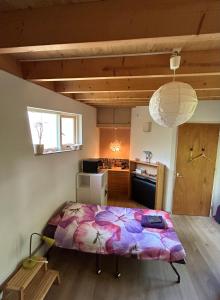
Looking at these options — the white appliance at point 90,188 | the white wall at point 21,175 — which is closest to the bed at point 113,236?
the white wall at point 21,175

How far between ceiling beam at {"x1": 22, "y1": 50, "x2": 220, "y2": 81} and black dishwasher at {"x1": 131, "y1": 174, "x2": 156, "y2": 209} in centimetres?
293

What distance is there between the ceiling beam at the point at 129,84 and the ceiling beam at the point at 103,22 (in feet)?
4.52

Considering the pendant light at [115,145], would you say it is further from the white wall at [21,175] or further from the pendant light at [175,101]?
the pendant light at [175,101]

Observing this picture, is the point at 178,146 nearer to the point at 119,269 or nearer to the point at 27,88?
the point at 119,269

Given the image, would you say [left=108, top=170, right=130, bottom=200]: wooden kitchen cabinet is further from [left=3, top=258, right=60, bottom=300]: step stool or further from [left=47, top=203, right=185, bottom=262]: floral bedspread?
[left=3, top=258, right=60, bottom=300]: step stool

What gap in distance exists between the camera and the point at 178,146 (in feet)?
13.2

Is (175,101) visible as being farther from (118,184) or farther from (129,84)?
(118,184)

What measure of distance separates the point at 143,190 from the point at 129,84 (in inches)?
112

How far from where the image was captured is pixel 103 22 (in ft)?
3.92

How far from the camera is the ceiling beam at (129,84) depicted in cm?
248

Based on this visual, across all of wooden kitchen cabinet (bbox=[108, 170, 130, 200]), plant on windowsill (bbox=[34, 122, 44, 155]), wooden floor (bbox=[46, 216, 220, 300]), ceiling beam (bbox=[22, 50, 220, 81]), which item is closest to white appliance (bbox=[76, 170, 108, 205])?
wooden floor (bbox=[46, 216, 220, 300])

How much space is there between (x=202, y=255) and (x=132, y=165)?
2.64m

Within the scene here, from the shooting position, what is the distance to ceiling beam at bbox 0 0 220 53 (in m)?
1.11

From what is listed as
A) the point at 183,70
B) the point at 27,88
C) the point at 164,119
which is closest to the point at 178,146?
the point at 183,70
